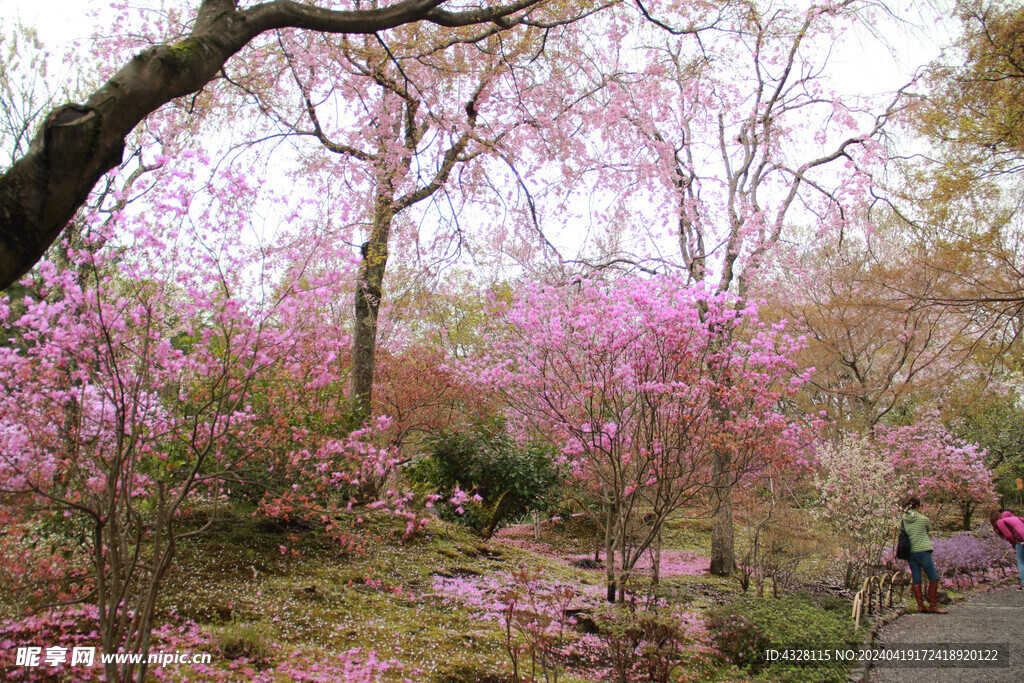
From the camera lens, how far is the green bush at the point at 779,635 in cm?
416

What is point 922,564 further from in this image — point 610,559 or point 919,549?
point 610,559

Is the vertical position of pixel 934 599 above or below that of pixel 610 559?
below

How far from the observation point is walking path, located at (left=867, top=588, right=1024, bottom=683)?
4.27 m

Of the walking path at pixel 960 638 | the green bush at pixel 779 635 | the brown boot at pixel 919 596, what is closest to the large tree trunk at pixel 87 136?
the green bush at pixel 779 635

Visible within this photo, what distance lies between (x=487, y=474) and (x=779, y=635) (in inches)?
202

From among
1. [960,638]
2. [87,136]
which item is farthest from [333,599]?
[960,638]

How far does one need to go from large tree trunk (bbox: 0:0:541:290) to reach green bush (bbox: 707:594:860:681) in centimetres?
496

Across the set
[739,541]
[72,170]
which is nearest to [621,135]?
[72,170]

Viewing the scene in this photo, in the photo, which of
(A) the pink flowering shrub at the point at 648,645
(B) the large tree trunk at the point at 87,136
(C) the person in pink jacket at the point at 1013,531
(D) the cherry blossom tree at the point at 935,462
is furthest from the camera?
(D) the cherry blossom tree at the point at 935,462

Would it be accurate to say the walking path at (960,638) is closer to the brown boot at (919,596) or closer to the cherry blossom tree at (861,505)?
the brown boot at (919,596)

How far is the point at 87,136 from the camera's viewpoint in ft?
6.44

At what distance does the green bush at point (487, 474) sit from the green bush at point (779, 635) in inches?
161

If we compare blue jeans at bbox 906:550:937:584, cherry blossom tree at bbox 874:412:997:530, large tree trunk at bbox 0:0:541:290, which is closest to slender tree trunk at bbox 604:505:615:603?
blue jeans at bbox 906:550:937:584

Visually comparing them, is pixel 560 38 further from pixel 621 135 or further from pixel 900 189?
pixel 900 189
